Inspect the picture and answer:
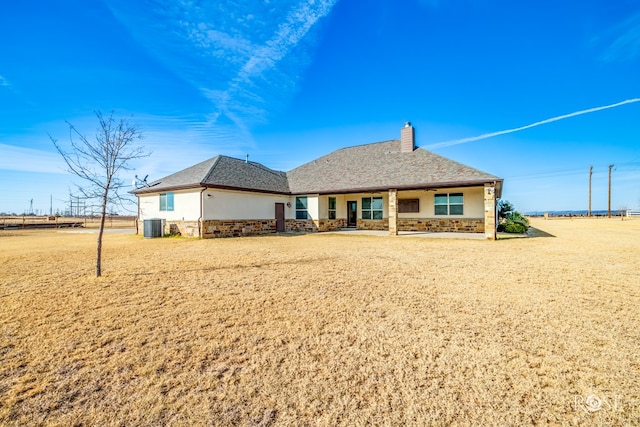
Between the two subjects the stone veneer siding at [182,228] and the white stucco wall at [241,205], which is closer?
the stone veneer siding at [182,228]

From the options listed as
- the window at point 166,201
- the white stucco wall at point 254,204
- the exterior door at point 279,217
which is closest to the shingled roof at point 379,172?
the white stucco wall at point 254,204

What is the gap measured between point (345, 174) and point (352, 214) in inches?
139

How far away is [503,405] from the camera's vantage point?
242cm

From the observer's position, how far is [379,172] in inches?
752

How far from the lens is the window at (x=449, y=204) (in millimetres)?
17553

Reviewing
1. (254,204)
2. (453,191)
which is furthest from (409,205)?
(254,204)

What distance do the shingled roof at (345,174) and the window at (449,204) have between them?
217 centimetres

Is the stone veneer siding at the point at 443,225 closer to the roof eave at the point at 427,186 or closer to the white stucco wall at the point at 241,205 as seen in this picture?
the roof eave at the point at 427,186

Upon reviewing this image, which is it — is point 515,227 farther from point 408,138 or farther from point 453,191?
point 408,138

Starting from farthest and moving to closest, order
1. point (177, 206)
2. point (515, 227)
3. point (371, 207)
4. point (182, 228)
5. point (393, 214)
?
point (371, 207) → point (515, 227) → point (177, 206) → point (393, 214) → point (182, 228)

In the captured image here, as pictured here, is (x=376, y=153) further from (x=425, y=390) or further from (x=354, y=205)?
(x=425, y=390)

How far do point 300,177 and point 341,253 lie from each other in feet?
45.2

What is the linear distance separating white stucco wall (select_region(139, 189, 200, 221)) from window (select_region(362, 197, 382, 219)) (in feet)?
38.3

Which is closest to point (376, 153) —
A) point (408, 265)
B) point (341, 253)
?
point (341, 253)
